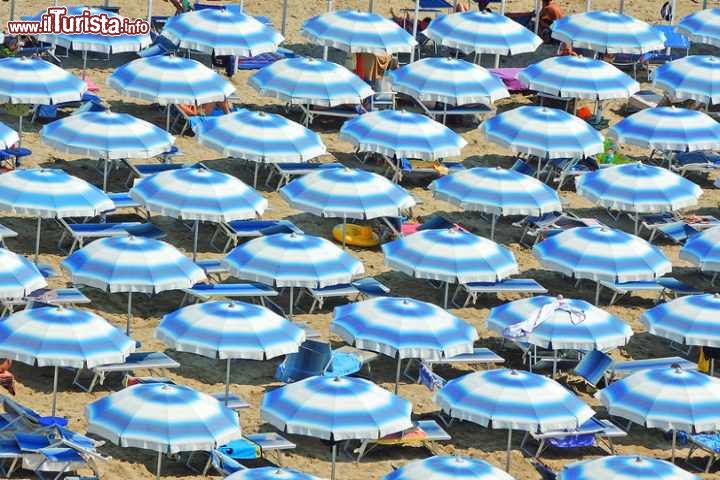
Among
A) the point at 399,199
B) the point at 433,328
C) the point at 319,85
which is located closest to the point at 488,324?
the point at 433,328

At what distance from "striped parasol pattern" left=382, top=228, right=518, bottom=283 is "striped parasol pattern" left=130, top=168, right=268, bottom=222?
2.05 m

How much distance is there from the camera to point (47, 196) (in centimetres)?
2977

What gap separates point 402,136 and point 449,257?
172 inches

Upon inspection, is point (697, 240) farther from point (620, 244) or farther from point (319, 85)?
point (319, 85)

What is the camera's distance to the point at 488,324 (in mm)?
28734

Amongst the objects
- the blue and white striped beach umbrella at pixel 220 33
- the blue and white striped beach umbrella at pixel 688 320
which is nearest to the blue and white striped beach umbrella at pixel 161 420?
the blue and white striped beach umbrella at pixel 688 320

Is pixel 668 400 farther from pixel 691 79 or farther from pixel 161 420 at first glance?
pixel 691 79

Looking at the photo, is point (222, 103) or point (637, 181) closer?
point (637, 181)

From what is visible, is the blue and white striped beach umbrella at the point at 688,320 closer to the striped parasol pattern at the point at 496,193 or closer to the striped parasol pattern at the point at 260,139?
the striped parasol pattern at the point at 496,193

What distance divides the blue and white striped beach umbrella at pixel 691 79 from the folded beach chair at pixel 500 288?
813cm

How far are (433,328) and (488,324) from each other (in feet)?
4.59

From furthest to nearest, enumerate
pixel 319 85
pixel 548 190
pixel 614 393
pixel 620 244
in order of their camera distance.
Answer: pixel 319 85 → pixel 548 190 → pixel 620 244 → pixel 614 393

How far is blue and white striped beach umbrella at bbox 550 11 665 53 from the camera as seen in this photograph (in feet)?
129

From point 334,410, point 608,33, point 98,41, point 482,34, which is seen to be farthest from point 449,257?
point 608,33
